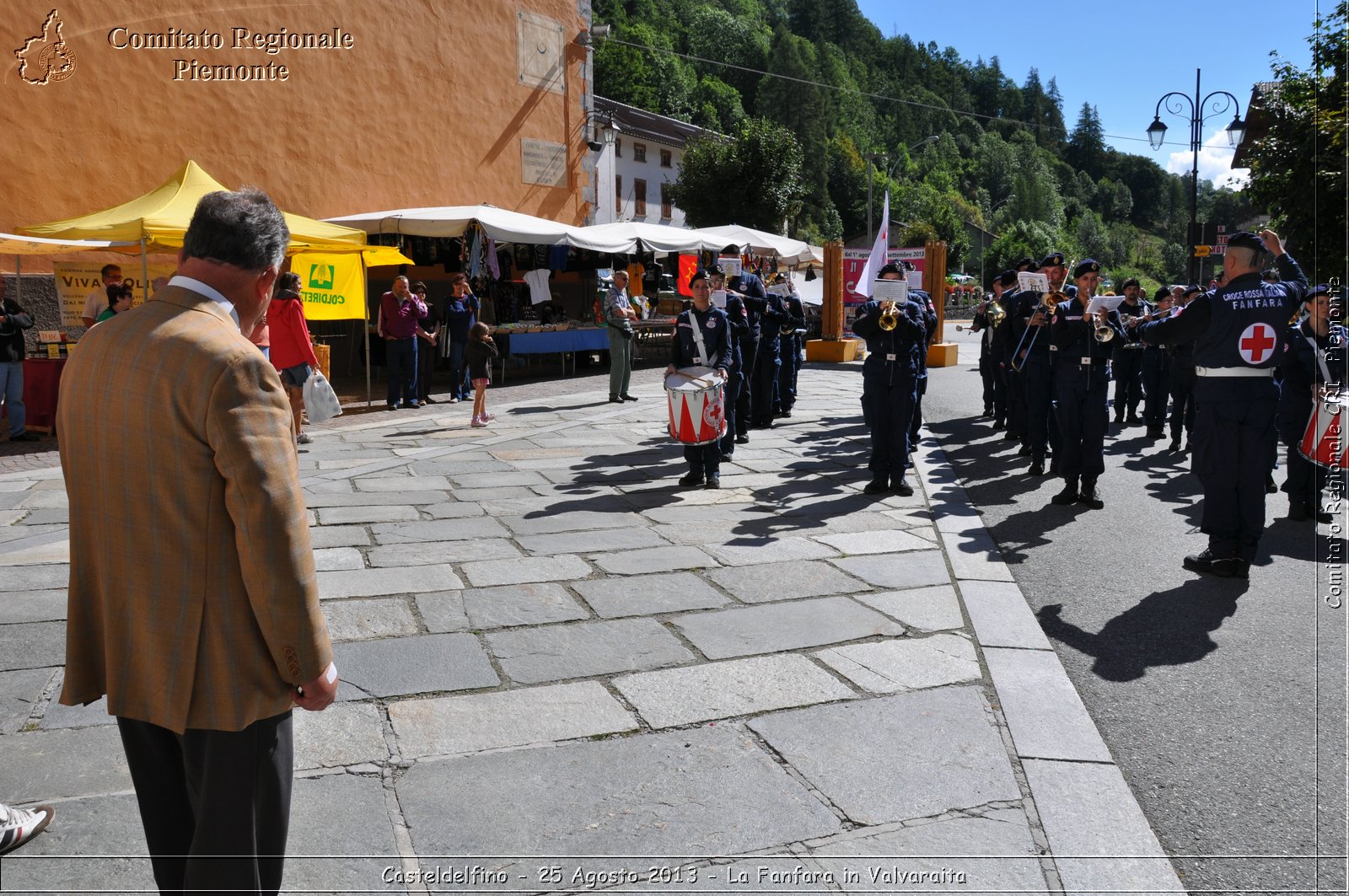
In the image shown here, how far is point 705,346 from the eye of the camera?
27.1 feet

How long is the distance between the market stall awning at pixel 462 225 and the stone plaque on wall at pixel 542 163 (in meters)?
5.44

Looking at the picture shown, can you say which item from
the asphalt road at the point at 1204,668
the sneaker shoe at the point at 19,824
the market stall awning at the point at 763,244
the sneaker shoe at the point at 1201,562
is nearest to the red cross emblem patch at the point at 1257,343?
the sneaker shoe at the point at 1201,562

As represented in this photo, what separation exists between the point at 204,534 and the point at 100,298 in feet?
35.3

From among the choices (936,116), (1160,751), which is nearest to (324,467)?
(1160,751)

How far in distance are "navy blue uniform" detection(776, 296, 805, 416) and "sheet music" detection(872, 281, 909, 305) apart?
3941 millimetres

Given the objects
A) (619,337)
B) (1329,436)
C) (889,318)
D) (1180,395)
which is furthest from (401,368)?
Result: (1329,436)

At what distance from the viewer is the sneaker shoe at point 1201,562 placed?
5.68 metres

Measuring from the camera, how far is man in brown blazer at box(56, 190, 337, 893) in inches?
73.5

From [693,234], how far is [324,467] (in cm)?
1201

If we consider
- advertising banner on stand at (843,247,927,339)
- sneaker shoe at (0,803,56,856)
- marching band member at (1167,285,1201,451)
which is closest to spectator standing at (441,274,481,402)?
advertising banner on stand at (843,247,927,339)

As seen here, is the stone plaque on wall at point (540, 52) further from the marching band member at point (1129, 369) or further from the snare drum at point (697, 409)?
the snare drum at point (697, 409)

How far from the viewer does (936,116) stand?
408 feet

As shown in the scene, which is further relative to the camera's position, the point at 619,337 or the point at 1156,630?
the point at 619,337

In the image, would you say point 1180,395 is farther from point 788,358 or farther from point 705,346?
point 705,346
